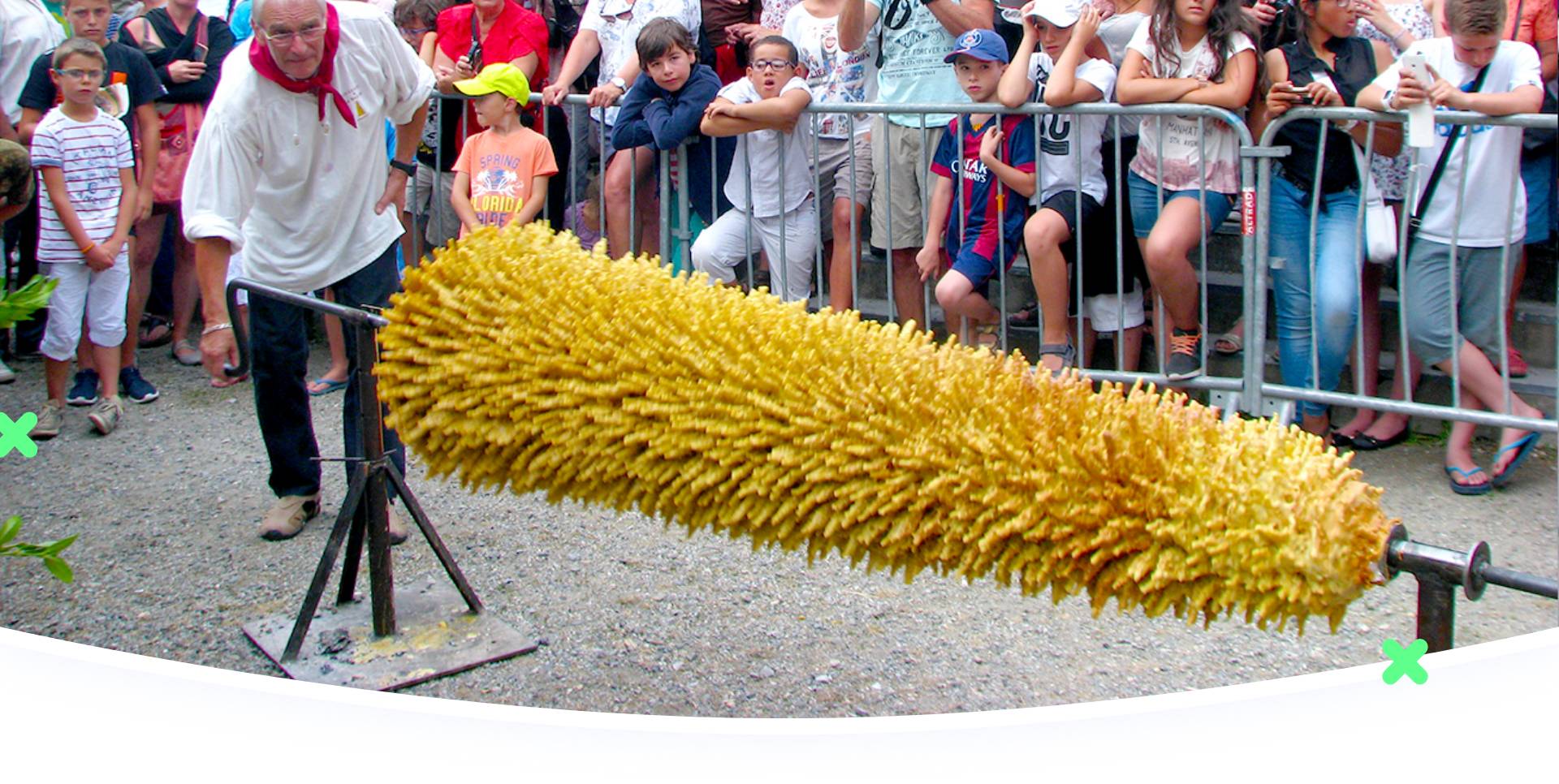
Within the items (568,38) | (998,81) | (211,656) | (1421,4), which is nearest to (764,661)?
(211,656)

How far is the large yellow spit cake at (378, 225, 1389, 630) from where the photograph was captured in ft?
3.33

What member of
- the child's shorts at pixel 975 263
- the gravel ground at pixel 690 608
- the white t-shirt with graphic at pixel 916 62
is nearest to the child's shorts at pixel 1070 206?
the child's shorts at pixel 975 263

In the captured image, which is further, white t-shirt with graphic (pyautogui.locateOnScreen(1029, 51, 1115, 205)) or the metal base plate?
white t-shirt with graphic (pyautogui.locateOnScreen(1029, 51, 1115, 205))

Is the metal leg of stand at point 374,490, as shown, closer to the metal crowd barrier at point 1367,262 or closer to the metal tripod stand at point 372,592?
the metal tripod stand at point 372,592

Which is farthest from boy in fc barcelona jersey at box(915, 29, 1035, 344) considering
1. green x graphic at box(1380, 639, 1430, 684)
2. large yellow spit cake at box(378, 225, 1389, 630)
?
green x graphic at box(1380, 639, 1430, 684)

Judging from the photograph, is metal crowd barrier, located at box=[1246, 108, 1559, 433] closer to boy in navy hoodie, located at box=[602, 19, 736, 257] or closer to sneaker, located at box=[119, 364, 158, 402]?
boy in navy hoodie, located at box=[602, 19, 736, 257]

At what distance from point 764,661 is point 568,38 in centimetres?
269

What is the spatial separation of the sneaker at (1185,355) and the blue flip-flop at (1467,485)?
0.60 meters

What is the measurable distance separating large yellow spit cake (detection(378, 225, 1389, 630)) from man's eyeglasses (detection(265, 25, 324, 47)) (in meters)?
1.32

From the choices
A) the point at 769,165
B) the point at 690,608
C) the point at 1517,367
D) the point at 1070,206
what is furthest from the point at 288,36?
the point at 1517,367

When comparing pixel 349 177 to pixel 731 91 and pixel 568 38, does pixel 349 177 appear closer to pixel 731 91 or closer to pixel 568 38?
pixel 731 91

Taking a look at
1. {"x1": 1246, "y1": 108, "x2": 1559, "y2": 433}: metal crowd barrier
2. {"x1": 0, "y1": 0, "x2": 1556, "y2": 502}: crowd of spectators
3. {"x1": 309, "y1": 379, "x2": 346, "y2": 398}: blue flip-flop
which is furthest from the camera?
{"x1": 309, "y1": 379, "x2": 346, "y2": 398}: blue flip-flop

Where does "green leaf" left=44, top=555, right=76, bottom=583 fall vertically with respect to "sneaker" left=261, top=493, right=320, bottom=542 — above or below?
above

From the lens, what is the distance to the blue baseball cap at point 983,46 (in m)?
3.37
